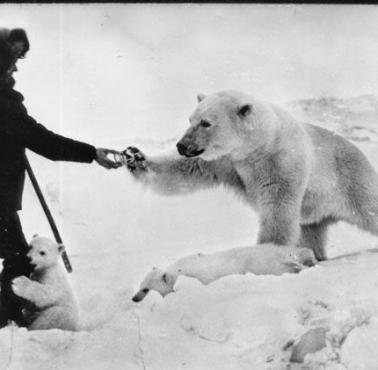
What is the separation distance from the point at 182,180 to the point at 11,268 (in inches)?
47.6

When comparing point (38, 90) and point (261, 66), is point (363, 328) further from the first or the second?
point (38, 90)

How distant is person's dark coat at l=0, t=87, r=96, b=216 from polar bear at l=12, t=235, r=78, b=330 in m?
0.35

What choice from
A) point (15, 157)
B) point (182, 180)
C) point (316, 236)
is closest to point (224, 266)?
point (182, 180)

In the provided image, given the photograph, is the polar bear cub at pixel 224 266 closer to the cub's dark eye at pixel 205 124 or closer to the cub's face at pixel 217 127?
the cub's face at pixel 217 127

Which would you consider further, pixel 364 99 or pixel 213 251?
pixel 364 99

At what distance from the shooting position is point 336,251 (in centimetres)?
445

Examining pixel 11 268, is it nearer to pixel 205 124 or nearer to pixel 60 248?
pixel 60 248

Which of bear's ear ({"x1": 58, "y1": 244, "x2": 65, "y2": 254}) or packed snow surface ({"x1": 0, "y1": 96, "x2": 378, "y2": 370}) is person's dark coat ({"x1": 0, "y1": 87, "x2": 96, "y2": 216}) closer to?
packed snow surface ({"x1": 0, "y1": 96, "x2": 378, "y2": 370})

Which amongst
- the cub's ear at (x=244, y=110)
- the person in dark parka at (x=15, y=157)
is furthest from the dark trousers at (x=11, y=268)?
the cub's ear at (x=244, y=110)

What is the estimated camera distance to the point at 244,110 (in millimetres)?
4184

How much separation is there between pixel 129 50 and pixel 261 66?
89cm

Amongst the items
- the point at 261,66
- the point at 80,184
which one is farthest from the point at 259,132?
the point at 80,184

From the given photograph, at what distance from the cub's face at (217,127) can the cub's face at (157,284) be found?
2.44 ft

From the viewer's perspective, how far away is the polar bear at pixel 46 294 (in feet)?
12.6
